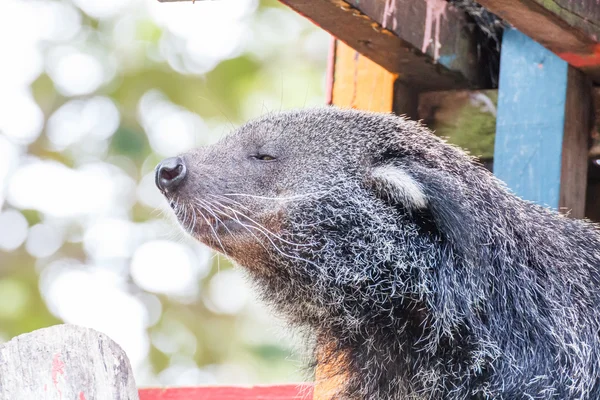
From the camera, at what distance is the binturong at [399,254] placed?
3.67m

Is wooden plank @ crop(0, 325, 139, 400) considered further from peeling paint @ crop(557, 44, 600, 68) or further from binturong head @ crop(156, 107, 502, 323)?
peeling paint @ crop(557, 44, 600, 68)

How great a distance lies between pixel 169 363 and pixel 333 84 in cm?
739

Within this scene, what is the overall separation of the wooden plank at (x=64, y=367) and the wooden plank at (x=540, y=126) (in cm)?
260

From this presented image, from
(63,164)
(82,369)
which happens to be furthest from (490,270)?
(63,164)

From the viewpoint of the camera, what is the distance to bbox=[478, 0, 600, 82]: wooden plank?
3787mm

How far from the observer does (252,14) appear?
13.5 meters

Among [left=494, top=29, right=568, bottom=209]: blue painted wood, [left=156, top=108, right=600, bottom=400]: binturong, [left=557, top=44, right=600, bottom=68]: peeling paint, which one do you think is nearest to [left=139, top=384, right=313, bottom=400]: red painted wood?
[left=156, top=108, right=600, bottom=400]: binturong

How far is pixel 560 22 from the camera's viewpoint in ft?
13.0

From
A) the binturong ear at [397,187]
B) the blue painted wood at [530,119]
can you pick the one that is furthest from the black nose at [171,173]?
the blue painted wood at [530,119]

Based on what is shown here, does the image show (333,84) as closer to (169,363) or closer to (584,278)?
(584,278)

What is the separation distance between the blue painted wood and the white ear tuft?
1042mm

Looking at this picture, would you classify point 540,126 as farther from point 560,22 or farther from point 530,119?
point 560,22

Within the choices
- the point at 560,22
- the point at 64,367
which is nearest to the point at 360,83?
the point at 560,22

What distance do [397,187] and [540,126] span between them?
1.19 meters
